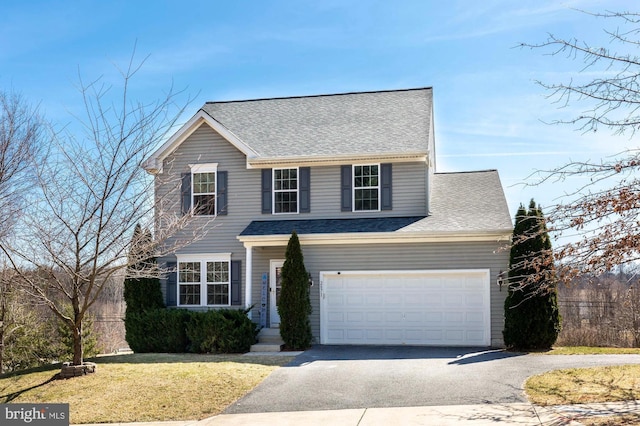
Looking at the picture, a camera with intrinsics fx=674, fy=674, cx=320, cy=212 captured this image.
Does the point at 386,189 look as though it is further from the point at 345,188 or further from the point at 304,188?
the point at 304,188

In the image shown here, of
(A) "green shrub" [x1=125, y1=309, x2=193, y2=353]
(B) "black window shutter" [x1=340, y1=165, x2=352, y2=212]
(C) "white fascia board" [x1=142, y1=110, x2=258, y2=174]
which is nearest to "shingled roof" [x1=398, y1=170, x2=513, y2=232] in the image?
(B) "black window shutter" [x1=340, y1=165, x2=352, y2=212]

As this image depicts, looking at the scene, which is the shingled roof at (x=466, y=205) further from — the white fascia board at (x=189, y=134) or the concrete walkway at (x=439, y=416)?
the concrete walkway at (x=439, y=416)

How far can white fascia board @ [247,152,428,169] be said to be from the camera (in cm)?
2008

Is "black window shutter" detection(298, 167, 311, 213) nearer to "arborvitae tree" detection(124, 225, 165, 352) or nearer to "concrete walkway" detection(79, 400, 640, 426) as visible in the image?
"arborvitae tree" detection(124, 225, 165, 352)

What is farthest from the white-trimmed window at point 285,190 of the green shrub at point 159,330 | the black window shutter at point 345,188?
the green shrub at point 159,330

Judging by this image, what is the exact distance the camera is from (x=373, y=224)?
19.8 meters

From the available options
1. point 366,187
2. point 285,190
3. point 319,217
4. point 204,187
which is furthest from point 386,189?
point 204,187

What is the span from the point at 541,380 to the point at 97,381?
28.5 ft

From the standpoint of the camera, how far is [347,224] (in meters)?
20.0

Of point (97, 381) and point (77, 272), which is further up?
point (77, 272)

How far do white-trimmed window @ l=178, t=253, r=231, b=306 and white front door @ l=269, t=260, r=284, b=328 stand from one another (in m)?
1.33

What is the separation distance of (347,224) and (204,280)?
16.1 ft

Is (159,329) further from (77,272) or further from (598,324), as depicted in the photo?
(598,324)

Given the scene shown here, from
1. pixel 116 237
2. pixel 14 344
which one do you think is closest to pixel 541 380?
pixel 116 237
